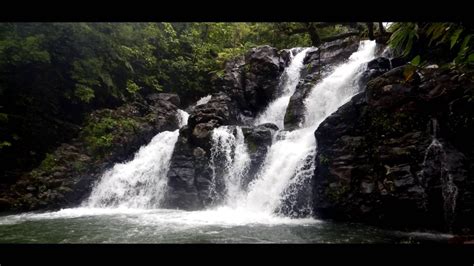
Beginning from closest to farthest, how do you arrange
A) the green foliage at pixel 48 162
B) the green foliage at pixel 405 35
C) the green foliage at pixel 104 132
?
the green foliage at pixel 405 35, the green foliage at pixel 48 162, the green foliage at pixel 104 132

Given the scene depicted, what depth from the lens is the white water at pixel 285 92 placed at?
563 inches

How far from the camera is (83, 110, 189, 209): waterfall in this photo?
11570 millimetres

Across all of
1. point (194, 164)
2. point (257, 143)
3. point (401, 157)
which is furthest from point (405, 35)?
point (194, 164)

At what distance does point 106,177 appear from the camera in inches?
484

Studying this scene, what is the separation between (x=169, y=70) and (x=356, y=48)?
9.41 m

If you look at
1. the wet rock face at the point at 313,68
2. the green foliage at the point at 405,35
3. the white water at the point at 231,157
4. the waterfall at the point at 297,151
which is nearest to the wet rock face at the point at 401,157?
the waterfall at the point at 297,151

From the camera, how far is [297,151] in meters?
9.68

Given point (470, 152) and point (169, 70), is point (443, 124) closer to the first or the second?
point (470, 152)

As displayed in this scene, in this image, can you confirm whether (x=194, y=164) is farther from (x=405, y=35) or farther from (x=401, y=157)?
(x=405, y=35)

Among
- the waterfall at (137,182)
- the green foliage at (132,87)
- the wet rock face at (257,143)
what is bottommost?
the waterfall at (137,182)

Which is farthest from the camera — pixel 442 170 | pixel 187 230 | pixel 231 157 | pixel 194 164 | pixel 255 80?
pixel 255 80

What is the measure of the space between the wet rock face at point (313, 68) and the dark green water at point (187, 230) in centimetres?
448

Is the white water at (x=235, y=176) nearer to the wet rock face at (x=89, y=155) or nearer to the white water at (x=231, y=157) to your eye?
the white water at (x=231, y=157)

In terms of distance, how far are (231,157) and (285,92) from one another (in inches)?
216
